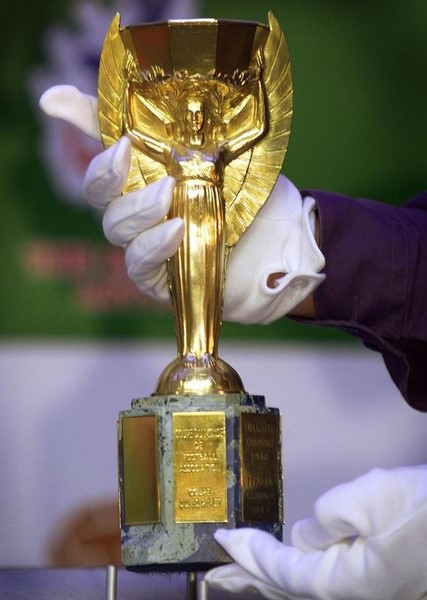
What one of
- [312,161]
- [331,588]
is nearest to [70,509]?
[312,161]

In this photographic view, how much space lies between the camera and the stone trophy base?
4.51 feet

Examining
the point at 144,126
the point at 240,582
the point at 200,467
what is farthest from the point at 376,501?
the point at 144,126

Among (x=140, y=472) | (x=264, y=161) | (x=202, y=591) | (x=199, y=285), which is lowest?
(x=202, y=591)

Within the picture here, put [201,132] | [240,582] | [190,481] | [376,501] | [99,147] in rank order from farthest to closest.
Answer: [99,147]
[201,132]
[190,481]
[240,582]
[376,501]

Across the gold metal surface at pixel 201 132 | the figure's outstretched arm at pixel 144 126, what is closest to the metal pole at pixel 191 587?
the gold metal surface at pixel 201 132

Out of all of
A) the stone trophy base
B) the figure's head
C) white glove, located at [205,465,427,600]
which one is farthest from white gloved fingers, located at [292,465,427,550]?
the figure's head

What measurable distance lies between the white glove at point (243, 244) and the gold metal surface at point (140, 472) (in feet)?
0.51

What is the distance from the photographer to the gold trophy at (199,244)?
1.38 meters

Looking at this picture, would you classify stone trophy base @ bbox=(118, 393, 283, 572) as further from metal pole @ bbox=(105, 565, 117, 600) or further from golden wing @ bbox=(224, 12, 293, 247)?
golden wing @ bbox=(224, 12, 293, 247)

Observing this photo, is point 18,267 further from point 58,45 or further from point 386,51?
point 386,51

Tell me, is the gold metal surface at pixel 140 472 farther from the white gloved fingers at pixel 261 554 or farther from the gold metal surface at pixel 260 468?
the white gloved fingers at pixel 261 554

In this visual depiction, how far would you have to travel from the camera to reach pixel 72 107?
1.54 m

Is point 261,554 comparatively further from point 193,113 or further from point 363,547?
point 193,113

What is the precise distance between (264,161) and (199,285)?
140mm
